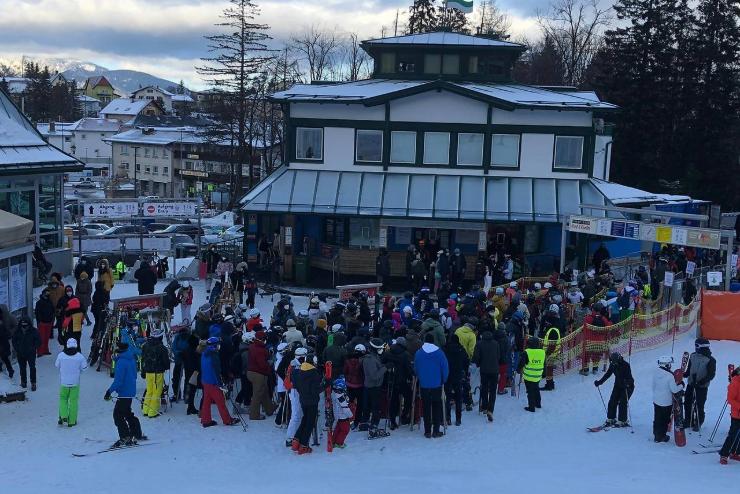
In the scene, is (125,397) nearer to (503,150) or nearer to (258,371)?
(258,371)

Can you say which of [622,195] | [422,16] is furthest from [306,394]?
[422,16]

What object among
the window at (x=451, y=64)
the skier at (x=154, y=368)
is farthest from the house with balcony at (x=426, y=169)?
the skier at (x=154, y=368)

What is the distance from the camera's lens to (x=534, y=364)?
14008mm

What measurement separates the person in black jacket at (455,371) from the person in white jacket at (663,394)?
326 centimetres

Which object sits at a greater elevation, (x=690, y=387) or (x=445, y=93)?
(x=445, y=93)

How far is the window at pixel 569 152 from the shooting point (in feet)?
92.8

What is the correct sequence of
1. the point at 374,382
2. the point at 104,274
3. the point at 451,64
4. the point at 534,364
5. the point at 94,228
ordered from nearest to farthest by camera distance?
the point at 374,382 → the point at 534,364 → the point at 104,274 → the point at 451,64 → the point at 94,228

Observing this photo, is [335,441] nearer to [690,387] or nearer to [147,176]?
[690,387]

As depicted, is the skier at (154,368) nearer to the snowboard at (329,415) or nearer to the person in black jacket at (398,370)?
the snowboard at (329,415)

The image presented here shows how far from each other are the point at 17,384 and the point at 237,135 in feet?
134

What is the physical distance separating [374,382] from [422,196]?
50.9 feet

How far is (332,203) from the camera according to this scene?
27.3 metres

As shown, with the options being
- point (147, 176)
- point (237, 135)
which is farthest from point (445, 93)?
point (147, 176)

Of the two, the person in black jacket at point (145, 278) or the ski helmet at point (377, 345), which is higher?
the ski helmet at point (377, 345)
